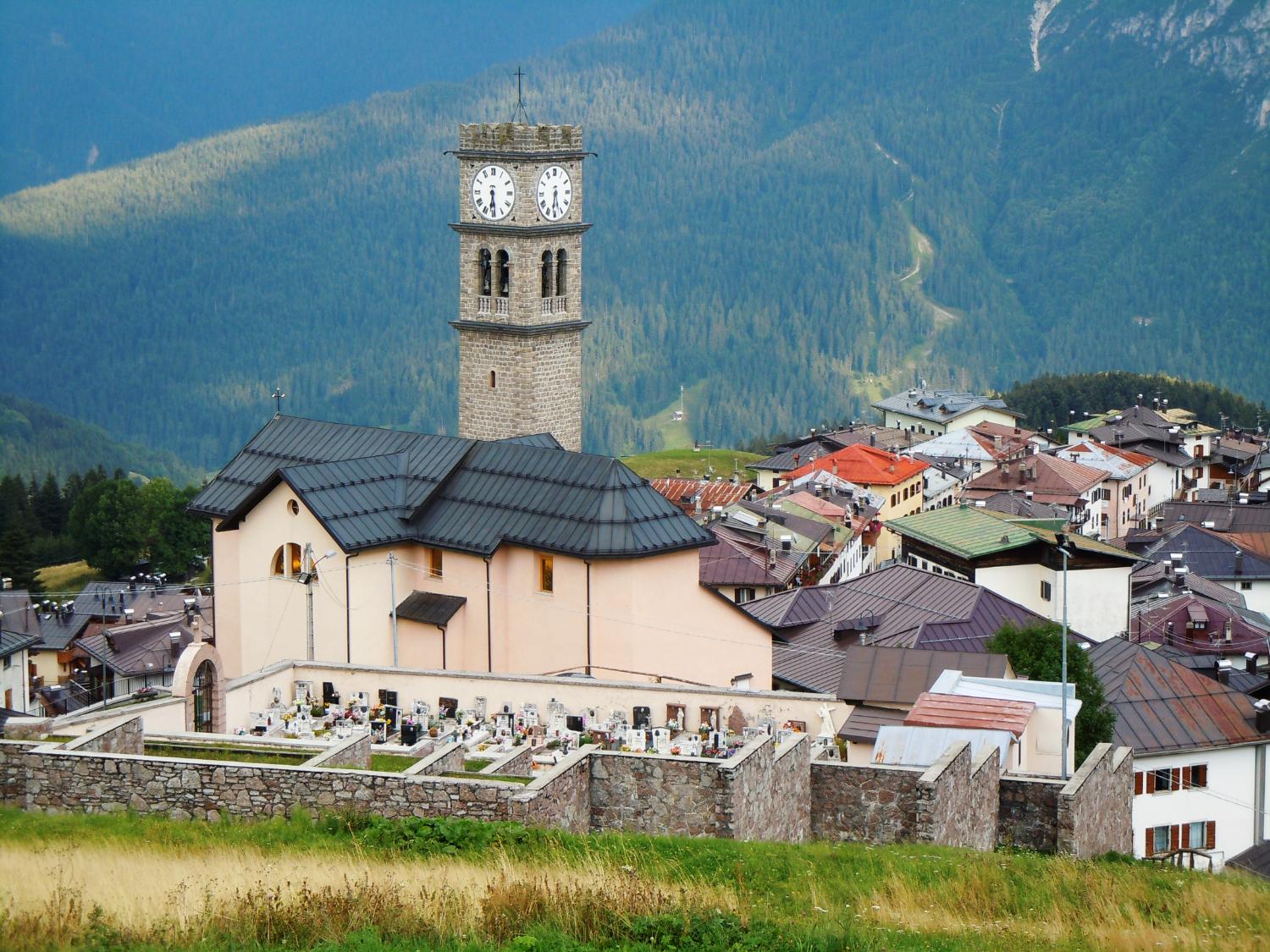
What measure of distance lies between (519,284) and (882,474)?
2154 inches

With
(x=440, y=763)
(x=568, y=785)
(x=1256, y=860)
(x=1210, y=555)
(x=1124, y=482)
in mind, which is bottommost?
(x=1256, y=860)

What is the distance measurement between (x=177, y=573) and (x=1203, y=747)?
271 feet

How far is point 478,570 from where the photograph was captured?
45.2 m

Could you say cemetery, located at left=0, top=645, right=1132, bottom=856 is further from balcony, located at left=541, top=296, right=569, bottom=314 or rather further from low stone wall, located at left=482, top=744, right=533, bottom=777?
balcony, located at left=541, top=296, right=569, bottom=314

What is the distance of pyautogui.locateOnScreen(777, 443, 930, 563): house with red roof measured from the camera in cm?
11562

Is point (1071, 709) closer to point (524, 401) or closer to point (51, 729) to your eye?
point (51, 729)

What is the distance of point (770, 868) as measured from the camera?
2441 cm

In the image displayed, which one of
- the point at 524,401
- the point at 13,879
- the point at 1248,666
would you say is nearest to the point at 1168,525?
the point at 1248,666

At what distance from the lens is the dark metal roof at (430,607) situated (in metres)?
45.1

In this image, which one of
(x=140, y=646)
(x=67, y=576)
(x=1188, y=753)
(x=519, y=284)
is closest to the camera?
(x=1188, y=753)

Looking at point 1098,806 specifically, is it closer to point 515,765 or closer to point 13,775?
point 515,765

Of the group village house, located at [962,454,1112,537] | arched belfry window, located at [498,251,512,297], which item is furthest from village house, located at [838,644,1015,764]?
village house, located at [962,454,1112,537]

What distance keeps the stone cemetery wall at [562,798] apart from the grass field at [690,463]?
101m

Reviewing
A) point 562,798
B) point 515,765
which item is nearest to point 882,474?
point 515,765
